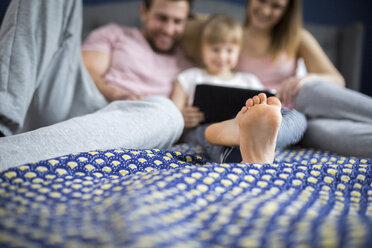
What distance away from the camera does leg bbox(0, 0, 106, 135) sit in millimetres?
700

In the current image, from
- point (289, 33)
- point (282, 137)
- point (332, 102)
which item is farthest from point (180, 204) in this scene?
point (289, 33)

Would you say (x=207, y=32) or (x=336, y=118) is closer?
(x=336, y=118)

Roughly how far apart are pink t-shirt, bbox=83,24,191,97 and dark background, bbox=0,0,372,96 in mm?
1226

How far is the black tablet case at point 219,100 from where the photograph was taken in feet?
2.62

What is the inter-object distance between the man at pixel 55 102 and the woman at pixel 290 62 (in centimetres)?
48

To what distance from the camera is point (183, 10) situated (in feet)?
4.22

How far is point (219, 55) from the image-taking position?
125 centimetres

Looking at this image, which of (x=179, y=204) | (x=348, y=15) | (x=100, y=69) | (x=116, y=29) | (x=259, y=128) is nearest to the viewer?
(x=179, y=204)

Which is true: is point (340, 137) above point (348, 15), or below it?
below

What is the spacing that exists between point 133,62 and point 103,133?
683 mm

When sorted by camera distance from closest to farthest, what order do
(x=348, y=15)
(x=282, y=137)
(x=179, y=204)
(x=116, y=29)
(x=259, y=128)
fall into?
1. (x=179, y=204)
2. (x=259, y=128)
3. (x=282, y=137)
4. (x=116, y=29)
5. (x=348, y=15)

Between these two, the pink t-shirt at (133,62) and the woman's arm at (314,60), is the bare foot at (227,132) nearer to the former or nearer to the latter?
the pink t-shirt at (133,62)

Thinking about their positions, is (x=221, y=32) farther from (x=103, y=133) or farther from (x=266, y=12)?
(x=103, y=133)

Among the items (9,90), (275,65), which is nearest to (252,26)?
(275,65)
